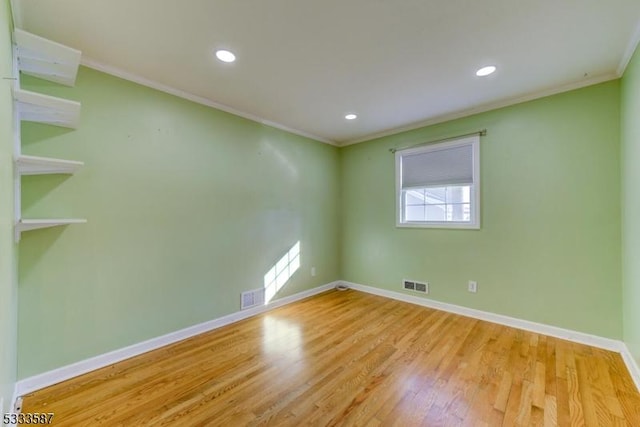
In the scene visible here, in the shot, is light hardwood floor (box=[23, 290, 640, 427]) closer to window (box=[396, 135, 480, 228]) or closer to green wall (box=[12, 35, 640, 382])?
green wall (box=[12, 35, 640, 382])

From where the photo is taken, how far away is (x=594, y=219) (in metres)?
2.53

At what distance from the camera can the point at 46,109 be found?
1739 mm

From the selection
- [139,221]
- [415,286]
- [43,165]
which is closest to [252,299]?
[139,221]

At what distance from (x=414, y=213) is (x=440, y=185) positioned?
1.70 feet

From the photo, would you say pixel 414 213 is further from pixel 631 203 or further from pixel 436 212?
pixel 631 203

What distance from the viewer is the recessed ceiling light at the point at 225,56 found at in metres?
Result: 2.10

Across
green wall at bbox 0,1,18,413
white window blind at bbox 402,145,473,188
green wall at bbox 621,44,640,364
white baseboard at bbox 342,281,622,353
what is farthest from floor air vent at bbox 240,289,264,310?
green wall at bbox 621,44,640,364

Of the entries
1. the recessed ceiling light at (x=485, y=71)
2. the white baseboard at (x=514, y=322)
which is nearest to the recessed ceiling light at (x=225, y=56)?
the recessed ceiling light at (x=485, y=71)

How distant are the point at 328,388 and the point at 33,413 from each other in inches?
72.1

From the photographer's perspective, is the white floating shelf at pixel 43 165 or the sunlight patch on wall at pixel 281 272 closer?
the white floating shelf at pixel 43 165

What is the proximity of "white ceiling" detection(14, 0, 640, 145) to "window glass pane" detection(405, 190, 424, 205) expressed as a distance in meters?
1.25

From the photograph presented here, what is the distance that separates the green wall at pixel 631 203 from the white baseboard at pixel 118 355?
340cm

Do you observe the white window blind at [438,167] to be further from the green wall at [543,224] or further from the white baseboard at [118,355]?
the white baseboard at [118,355]

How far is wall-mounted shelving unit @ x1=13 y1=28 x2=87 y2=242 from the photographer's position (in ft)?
5.13
